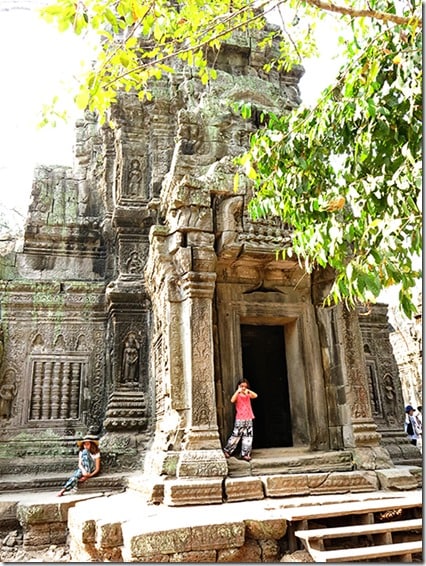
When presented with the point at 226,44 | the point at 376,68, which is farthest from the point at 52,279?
the point at 376,68

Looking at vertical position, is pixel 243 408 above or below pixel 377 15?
below

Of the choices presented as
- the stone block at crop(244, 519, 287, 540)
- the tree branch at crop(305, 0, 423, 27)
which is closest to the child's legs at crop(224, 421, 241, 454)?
the stone block at crop(244, 519, 287, 540)

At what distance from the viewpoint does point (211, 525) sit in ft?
13.5

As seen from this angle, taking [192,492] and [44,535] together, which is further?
[44,535]

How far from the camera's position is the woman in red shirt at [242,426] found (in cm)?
561

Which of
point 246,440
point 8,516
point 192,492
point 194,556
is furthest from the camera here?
point 8,516

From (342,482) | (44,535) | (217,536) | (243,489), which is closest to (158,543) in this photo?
(217,536)

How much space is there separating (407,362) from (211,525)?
11811 mm

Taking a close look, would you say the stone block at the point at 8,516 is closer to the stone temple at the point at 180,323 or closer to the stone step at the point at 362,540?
the stone temple at the point at 180,323

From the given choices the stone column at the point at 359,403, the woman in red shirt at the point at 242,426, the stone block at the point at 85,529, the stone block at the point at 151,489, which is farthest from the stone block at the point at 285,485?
the stone block at the point at 85,529

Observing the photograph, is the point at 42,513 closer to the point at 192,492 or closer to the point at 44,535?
the point at 44,535

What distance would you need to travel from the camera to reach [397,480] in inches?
211

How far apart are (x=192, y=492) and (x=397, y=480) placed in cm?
222

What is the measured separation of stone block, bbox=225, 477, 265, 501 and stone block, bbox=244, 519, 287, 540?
0.65m
